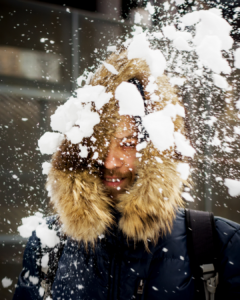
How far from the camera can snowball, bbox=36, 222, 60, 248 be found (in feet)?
3.04

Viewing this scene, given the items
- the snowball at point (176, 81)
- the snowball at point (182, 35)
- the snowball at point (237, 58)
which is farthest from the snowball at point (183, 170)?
the snowball at point (237, 58)

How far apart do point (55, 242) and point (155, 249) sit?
1.50 feet

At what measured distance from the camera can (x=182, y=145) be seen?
0.84 metres

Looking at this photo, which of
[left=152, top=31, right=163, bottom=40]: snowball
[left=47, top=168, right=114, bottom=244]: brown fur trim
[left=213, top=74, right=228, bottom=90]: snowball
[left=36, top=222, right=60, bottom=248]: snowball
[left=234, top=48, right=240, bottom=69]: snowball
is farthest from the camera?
[left=213, top=74, right=228, bottom=90]: snowball

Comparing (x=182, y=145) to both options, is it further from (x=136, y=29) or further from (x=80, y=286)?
(x=136, y=29)

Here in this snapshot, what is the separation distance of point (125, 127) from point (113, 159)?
0.51 ft

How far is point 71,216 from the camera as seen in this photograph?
85 cm

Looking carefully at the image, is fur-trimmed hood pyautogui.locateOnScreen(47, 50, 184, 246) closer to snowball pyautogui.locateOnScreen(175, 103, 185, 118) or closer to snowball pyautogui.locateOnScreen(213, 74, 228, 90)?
snowball pyautogui.locateOnScreen(175, 103, 185, 118)

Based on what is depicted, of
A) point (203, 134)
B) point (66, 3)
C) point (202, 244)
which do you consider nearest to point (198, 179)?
point (203, 134)

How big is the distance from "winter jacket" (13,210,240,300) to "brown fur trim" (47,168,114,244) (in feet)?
0.18

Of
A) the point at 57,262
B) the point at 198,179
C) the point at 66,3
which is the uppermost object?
the point at 66,3

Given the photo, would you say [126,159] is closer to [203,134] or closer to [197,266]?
[197,266]

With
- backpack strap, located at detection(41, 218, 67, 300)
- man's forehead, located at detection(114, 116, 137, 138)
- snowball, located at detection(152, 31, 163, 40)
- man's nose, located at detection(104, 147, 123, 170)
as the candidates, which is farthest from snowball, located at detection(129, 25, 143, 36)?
backpack strap, located at detection(41, 218, 67, 300)

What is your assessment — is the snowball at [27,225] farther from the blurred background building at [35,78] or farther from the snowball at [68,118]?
the snowball at [68,118]
